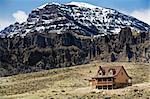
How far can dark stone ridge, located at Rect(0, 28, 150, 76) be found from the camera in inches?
5581

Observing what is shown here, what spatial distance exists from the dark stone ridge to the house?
7359cm

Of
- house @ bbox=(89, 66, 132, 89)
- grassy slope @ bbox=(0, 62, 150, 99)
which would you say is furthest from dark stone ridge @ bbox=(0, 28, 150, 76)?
house @ bbox=(89, 66, 132, 89)

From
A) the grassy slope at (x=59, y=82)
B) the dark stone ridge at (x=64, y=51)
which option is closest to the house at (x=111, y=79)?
the grassy slope at (x=59, y=82)

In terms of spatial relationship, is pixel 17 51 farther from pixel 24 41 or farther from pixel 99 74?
pixel 99 74

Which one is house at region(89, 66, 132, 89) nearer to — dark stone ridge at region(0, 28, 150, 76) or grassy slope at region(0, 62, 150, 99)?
grassy slope at region(0, 62, 150, 99)

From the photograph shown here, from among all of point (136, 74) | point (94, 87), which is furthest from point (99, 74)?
point (136, 74)

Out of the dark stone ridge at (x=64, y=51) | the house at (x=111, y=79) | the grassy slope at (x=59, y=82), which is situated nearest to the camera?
the house at (x=111, y=79)

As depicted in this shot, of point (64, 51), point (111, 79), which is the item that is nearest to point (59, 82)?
point (111, 79)

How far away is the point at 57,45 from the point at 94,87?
110 meters

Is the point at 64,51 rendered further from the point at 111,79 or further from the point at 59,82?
the point at 111,79

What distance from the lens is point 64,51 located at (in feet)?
508

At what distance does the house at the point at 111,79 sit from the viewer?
5609 cm

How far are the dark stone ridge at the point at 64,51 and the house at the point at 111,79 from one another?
73594 mm

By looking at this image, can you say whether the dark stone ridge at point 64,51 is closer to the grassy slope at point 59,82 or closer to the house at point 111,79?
the grassy slope at point 59,82
